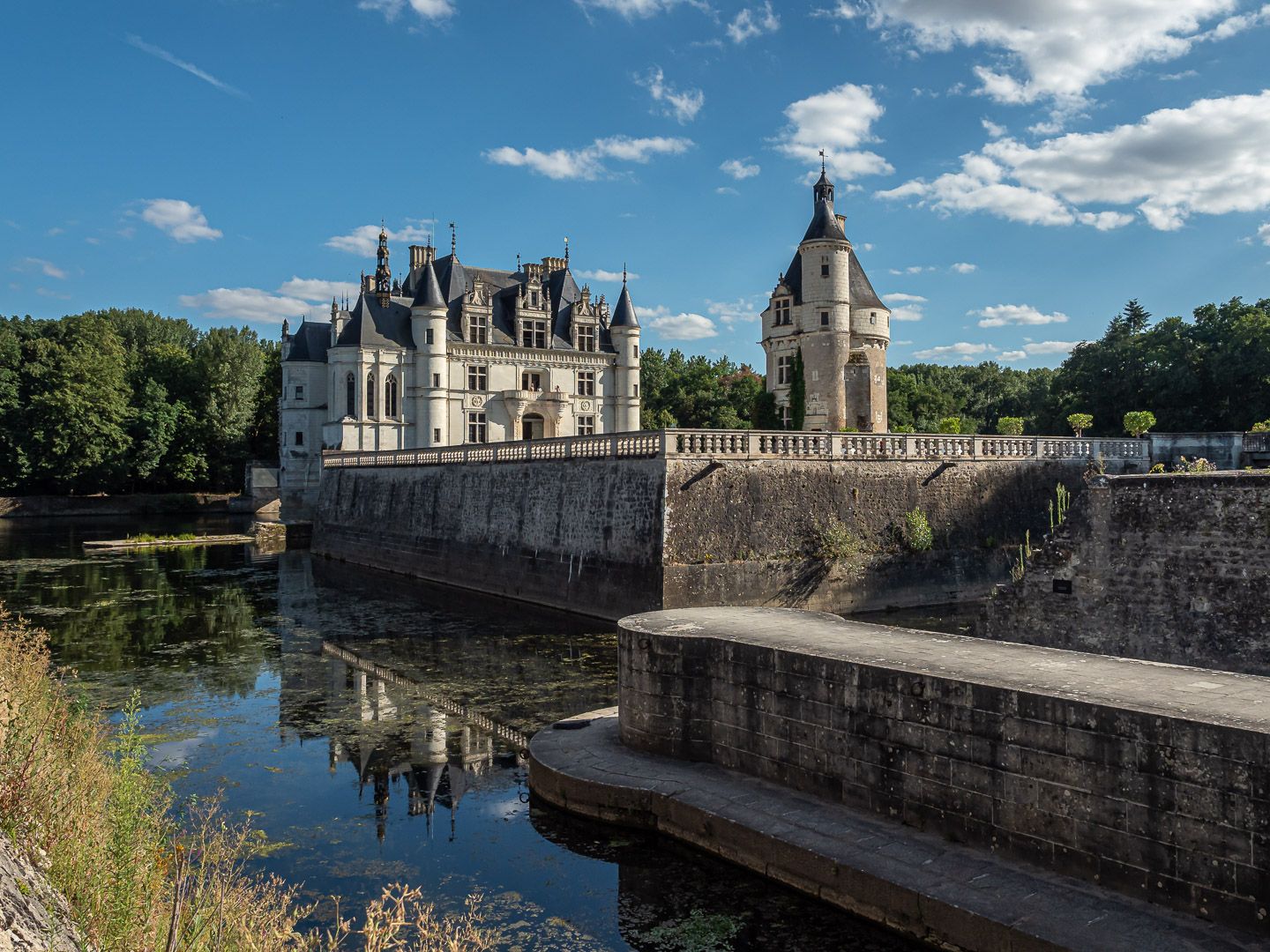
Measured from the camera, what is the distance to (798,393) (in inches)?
1545

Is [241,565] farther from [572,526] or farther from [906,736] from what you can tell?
[906,736]

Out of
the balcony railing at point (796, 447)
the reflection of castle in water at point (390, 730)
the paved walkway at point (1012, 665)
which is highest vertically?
the balcony railing at point (796, 447)

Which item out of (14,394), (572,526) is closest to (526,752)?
(572,526)

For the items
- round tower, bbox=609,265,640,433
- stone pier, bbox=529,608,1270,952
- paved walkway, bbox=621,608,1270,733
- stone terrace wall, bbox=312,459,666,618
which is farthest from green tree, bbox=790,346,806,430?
stone pier, bbox=529,608,1270,952

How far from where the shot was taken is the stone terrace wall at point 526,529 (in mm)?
20734

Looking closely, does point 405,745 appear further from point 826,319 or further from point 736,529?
point 826,319

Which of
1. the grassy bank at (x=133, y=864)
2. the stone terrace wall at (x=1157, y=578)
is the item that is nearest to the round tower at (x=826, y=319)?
the stone terrace wall at (x=1157, y=578)

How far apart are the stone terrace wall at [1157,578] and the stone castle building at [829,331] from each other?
24.8m

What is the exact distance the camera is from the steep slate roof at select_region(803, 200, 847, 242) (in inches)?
1543

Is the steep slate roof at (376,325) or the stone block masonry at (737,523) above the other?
the steep slate roof at (376,325)

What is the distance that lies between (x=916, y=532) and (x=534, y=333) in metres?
29.3

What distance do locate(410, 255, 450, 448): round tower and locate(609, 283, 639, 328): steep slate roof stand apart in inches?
382

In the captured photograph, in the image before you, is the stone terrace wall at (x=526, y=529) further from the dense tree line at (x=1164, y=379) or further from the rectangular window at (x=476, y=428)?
the dense tree line at (x=1164, y=379)

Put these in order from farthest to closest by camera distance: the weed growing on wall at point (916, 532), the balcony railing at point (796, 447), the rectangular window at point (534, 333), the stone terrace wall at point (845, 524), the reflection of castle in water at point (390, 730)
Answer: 1. the rectangular window at point (534, 333)
2. the weed growing on wall at point (916, 532)
3. the balcony railing at point (796, 447)
4. the stone terrace wall at point (845, 524)
5. the reflection of castle in water at point (390, 730)
